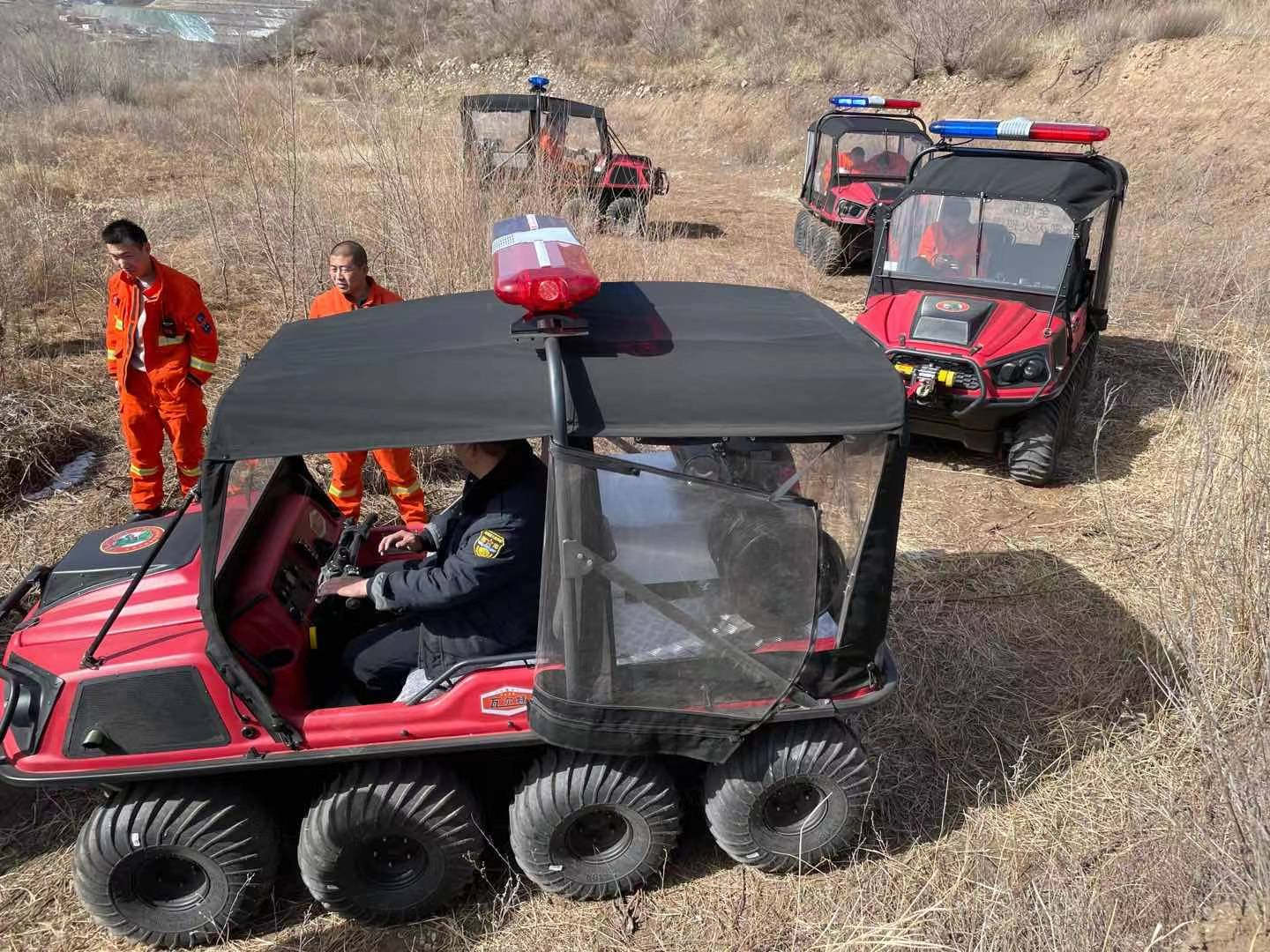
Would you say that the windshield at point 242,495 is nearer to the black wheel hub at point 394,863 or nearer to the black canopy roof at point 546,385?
the black canopy roof at point 546,385

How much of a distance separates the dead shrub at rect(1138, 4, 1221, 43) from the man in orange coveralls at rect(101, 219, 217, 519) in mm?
14187

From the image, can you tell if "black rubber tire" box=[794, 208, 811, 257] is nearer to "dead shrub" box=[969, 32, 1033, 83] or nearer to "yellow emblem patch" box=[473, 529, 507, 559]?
"dead shrub" box=[969, 32, 1033, 83]

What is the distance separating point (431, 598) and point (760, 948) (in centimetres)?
134

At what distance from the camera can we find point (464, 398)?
217 centimetres

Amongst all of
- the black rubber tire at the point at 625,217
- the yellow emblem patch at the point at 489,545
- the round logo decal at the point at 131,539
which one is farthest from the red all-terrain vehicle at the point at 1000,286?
the round logo decal at the point at 131,539

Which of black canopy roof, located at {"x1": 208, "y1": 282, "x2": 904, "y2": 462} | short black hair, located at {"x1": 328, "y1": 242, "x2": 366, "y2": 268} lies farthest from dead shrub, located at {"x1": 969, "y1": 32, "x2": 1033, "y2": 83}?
black canopy roof, located at {"x1": 208, "y1": 282, "x2": 904, "y2": 462}

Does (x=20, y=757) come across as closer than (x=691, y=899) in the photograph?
Yes

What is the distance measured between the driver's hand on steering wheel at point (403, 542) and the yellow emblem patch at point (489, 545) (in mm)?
752

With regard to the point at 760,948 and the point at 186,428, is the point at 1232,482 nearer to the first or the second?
the point at 760,948

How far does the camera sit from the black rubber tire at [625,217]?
7645mm

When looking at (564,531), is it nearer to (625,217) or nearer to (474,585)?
(474,585)

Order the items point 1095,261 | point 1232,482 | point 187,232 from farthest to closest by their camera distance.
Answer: point 187,232
point 1095,261
point 1232,482

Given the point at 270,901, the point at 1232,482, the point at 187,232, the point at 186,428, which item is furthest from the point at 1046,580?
the point at 187,232

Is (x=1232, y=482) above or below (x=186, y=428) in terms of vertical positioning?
above
